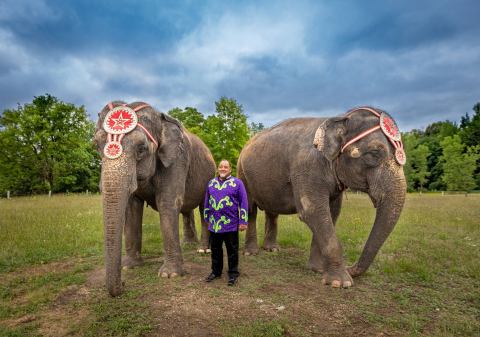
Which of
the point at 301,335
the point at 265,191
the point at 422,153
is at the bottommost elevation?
the point at 301,335

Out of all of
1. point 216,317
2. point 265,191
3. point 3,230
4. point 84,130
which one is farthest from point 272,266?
point 84,130

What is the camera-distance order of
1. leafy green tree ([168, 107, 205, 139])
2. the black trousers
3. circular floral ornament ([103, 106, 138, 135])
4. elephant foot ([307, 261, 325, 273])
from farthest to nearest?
leafy green tree ([168, 107, 205, 139])
elephant foot ([307, 261, 325, 273])
the black trousers
circular floral ornament ([103, 106, 138, 135])

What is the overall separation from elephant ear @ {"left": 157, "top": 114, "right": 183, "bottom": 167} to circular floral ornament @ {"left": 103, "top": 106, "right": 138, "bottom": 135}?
2.47ft

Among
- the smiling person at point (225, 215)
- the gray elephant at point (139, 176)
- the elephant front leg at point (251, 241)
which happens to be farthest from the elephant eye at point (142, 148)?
the elephant front leg at point (251, 241)

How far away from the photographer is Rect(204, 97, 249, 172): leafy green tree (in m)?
35.0

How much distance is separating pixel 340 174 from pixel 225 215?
6.64 ft

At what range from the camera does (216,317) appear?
449 cm

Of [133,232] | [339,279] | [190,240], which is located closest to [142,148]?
[133,232]

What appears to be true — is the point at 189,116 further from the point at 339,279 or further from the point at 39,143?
the point at 339,279

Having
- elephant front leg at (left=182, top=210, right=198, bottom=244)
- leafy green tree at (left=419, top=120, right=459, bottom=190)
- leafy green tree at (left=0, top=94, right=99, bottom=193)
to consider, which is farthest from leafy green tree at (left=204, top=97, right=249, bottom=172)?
leafy green tree at (left=419, top=120, right=459, bottom=190)

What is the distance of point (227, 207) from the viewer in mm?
5961

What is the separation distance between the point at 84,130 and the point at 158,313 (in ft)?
135

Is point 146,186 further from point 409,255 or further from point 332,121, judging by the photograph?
point 409,255

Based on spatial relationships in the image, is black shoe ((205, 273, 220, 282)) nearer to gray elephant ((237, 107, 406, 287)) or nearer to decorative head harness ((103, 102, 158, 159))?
gray elephant ((237, 107, 406, 287))
